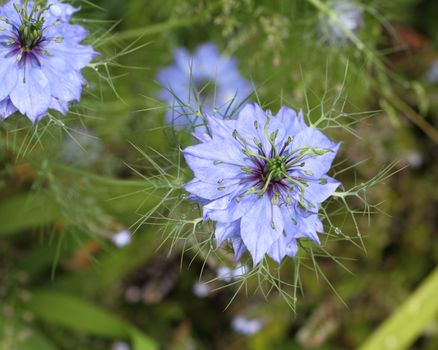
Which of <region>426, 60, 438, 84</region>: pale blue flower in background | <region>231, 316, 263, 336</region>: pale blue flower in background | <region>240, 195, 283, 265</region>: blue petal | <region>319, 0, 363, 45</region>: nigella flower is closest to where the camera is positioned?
<region>240, 195, 283, 265</region>: blue petal

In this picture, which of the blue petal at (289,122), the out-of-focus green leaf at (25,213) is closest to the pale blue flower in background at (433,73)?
the blue petal at (289,122)

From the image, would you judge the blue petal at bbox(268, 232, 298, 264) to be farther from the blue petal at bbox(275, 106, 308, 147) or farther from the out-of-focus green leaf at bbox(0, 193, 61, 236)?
the out-of-focus green leaf at bbox(0, 193, 61, 236)

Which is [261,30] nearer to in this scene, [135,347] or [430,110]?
[430,110]

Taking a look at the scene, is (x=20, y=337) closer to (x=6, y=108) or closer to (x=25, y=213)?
(x=25, y=213)

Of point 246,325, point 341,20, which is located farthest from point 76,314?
point 341,20

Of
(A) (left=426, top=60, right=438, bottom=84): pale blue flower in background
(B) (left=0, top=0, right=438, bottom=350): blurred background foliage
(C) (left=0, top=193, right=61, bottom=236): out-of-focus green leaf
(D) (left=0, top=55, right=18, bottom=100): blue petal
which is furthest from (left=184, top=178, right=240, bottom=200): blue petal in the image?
(A) (left=426, top=60, right=438, bottom=84): pale blue flower in background

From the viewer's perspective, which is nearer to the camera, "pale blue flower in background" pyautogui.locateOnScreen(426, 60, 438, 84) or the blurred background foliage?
the blurred background foliage
